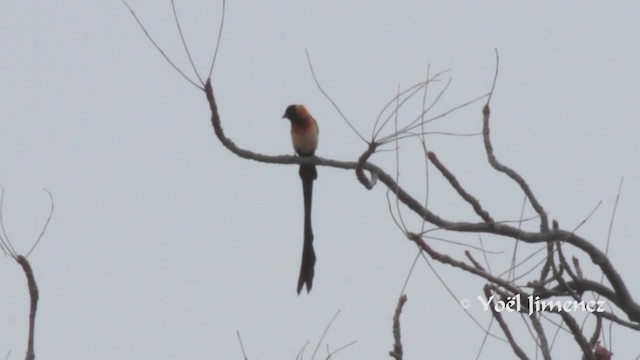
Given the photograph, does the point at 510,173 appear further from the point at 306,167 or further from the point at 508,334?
the point at 306,167

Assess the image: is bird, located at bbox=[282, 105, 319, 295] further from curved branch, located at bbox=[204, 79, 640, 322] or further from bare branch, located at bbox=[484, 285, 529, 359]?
bare branch, located at bbox=[484, 285, 529, 359]

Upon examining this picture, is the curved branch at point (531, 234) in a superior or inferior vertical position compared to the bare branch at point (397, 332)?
superior

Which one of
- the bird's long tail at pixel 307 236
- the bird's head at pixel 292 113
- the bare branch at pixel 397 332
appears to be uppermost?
the bird's head at pixel 292 113

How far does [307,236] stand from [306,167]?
41cm

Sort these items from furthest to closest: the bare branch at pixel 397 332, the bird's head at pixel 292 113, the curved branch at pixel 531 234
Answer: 1. the bird's head at pixel 292 113
2. the curved branch at pixel 531 234
3. the bare branch at pixel 397 332

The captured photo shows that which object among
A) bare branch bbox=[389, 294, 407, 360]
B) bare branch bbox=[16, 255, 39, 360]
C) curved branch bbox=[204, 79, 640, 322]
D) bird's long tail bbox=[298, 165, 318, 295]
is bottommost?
bare branch bbox=[16, 255, 39, 360]

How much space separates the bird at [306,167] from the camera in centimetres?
562

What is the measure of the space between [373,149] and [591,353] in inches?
50.3

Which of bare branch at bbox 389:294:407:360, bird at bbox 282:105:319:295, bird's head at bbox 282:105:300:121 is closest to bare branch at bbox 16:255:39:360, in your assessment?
bare branch at bbox 389:294:407:360

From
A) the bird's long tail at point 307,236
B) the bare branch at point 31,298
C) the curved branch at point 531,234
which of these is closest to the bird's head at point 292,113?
the bird's long tail at point 307,236

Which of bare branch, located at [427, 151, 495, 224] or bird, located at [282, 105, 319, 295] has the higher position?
bird, located at [282, 105, 319, 295]

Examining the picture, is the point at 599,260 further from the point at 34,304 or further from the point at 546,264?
the point at 34,304

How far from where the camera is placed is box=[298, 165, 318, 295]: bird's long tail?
5602 millimetres

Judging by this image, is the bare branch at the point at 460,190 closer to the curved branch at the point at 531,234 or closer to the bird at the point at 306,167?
the curved branch at the point at 531,234
